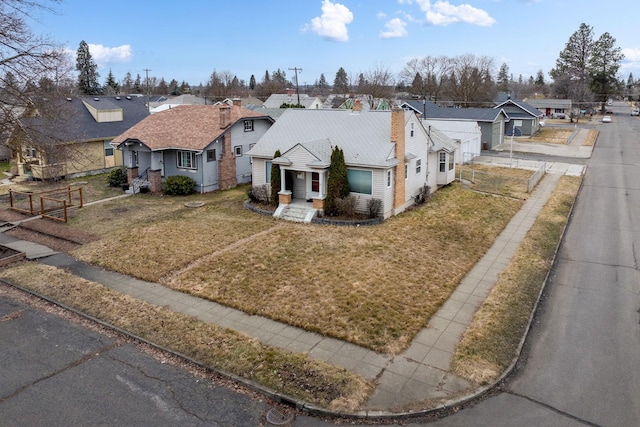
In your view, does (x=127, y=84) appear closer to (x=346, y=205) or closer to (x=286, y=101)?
(x=286, y=101)

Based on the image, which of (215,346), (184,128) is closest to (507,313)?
(215,346)

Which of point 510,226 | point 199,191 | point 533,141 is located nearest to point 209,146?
point 199,191

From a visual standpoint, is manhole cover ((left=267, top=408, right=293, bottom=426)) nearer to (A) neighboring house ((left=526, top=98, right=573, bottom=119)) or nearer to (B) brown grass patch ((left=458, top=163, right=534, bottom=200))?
(B) brown grass patch ((left=458, top=163, right=534, bottom=200))

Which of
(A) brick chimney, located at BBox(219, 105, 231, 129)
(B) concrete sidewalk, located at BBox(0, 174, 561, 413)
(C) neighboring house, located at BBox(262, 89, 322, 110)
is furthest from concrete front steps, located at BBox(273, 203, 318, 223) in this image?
(C) neighboring house, located at BBox(262, 89, 322, 110)

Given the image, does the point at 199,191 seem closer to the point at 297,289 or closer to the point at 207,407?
the point at 297,289

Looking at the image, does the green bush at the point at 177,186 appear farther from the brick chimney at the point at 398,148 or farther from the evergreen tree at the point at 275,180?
the brick chimney at the point at 398,148

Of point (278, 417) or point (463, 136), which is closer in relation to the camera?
point (278, 417)

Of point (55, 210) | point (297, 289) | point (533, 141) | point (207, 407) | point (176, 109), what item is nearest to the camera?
point (207, 407)
